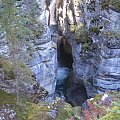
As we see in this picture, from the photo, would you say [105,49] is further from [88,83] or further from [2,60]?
[2,60]

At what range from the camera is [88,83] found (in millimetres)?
18125

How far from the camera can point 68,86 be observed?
2078cm

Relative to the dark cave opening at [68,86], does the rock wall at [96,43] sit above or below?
above

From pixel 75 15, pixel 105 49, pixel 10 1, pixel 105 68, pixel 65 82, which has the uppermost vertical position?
pixel 10 1

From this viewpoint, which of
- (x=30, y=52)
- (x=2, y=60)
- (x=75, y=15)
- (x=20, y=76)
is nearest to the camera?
(x=20, y=76)

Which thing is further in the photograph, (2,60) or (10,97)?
(2,60)

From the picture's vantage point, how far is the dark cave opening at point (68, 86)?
19734mm

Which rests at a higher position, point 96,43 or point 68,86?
point 96,43

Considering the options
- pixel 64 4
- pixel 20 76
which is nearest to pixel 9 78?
pixel 20 76

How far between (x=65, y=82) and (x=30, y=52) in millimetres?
6611

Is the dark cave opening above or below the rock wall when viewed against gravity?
below

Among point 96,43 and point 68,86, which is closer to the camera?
point 96,43

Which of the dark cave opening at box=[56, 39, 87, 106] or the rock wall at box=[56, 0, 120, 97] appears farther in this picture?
the dark cave opening at box=[56, 39, 87, 106]

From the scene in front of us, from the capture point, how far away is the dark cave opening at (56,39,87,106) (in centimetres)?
1973
